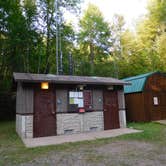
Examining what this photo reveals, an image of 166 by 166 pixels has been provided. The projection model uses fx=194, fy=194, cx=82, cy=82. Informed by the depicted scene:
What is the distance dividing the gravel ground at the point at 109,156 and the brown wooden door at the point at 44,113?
2.43 metres

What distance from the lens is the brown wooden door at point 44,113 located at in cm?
737

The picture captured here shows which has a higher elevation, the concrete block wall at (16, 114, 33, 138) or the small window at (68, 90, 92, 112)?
the small window at (68, 90, 92, 112)

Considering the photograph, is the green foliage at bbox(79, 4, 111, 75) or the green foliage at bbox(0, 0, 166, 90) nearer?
the green foliage at bbox(0, 0, 166, 90)

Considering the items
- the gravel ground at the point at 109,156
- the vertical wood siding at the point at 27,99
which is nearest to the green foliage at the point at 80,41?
the vertical wood siding at the point at 27,99

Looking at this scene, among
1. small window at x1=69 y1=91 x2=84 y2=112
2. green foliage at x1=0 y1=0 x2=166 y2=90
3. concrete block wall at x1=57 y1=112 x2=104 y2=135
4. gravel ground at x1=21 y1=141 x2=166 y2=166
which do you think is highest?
green foliage at x1=0 y1=0 x2=166 y2=90

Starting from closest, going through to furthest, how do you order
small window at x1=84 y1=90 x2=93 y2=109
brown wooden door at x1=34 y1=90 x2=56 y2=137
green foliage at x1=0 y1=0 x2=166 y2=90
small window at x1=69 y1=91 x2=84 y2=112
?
1. brown wooden door at x1=34 y1=90 x2=56 y2=137
2. small window at x1=69 y1=91 x2=84 y2=112
3. small window at x1=84 y1=90 x2=93 y2=109
4. green foliage at x1=0 y1=0 x2=166 y2=90

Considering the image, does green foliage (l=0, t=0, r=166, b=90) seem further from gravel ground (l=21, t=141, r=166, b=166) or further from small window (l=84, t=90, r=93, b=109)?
gravel ground (l=21, t=141, r=166, b=166)

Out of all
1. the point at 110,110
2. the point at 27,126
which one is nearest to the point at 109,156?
the point at 27,126

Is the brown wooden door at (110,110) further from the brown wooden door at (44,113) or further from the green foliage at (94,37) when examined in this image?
the green foliage at (94,37)

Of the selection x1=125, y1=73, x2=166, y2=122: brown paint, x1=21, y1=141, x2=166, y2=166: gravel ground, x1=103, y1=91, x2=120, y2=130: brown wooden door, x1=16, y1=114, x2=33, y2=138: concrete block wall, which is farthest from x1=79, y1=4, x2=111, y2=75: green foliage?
x1=21, y1=141, x2=166, y2=166: gravel ground

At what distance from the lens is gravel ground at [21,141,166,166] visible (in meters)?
4.02

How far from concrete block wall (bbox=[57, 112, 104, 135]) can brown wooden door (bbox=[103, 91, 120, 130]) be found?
280 mm

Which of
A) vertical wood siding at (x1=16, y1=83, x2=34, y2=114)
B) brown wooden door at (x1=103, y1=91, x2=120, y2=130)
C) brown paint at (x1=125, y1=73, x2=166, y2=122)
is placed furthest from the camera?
brown paint at (x1=125, y1=73, x2=166, y2=122)

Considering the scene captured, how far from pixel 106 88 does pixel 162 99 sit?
182 inches
